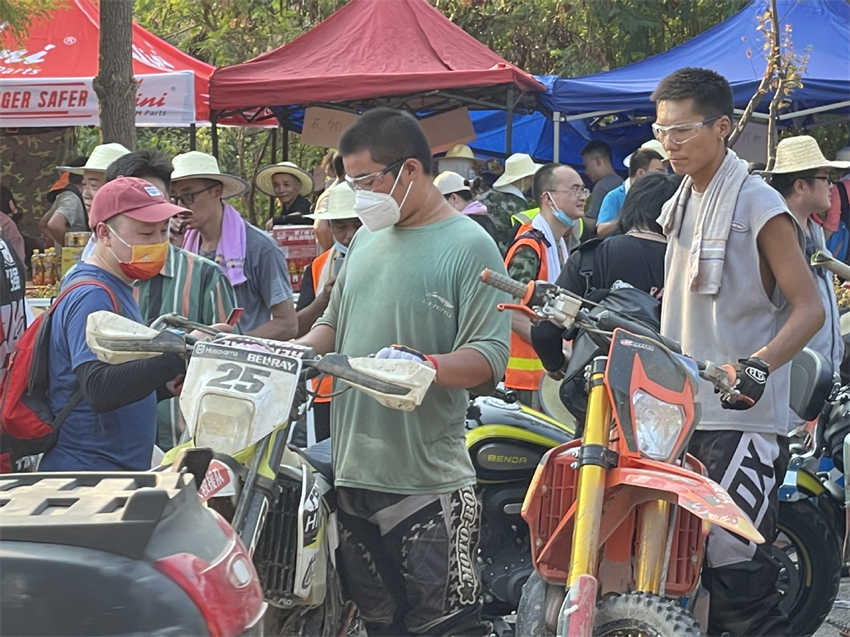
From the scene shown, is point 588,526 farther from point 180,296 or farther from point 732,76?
point 732,76

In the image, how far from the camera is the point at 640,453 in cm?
358

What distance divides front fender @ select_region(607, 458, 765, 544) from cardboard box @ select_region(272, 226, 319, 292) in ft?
19.0

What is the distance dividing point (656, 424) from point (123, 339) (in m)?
1.47

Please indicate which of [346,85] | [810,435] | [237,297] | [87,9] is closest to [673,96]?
[810,435]

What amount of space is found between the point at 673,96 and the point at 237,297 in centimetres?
255

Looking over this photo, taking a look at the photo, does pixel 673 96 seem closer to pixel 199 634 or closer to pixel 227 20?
pixel 199 634

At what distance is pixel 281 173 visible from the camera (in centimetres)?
1115

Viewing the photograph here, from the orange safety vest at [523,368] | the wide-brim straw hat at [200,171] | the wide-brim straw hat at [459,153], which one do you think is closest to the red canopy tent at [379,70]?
the wide-brim straw hat at [459,153]

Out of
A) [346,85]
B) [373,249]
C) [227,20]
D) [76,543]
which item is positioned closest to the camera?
[76,543]

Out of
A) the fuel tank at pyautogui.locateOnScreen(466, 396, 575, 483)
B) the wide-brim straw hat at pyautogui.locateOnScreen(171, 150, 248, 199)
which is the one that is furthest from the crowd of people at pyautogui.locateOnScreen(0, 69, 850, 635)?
the wide-brim straw hat at pyautogui.locateOnScreen(171, 150, 248, 199)

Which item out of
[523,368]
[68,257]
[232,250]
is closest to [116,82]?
[68,257]

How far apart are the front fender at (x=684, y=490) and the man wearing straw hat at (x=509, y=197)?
6192 millimetres

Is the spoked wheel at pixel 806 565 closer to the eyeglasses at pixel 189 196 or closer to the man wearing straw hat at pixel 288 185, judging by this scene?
the eyeglasses at pixel 189 196

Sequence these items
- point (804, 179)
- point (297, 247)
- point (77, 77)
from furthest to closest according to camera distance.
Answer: point (77, 77)
point (297, 247)
point (804, 179)
